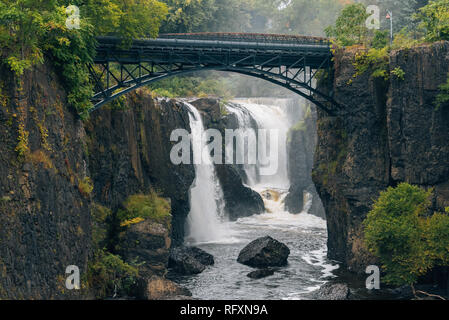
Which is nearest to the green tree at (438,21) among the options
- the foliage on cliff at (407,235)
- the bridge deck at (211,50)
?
the bridge deck at (211,50)

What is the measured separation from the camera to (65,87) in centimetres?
2453

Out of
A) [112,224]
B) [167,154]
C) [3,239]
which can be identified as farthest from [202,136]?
[3,239]

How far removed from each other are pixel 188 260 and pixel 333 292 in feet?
30.6

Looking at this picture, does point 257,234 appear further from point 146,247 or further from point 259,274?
point 146,247

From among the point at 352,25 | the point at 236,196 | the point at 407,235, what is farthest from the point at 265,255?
the point at 236,196

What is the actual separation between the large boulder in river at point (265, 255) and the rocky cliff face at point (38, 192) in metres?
12.1

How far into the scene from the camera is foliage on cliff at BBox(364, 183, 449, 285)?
25.7 metres

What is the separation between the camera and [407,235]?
2603 centimetres

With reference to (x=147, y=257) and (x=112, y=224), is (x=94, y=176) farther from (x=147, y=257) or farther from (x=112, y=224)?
(x=147, y=257)

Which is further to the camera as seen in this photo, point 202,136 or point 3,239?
point 202,136

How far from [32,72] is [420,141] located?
20422 mm

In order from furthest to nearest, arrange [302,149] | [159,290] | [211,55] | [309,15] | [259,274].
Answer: [309,15]
[302,149]
[211,55]
[259,274]
[159,290]

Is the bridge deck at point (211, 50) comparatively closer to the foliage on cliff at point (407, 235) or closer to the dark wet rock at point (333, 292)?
the foliage on cliff at point (407, 235)

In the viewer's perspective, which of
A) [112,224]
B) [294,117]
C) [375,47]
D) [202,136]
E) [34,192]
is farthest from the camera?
[294,117]
